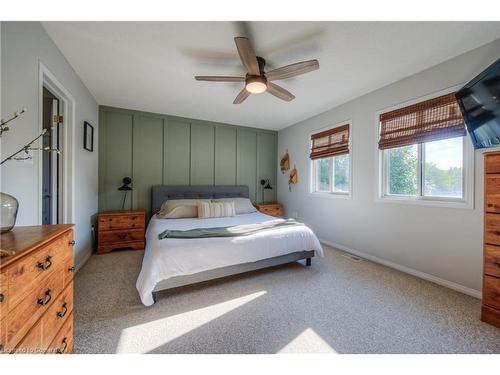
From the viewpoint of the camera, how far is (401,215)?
2646mm

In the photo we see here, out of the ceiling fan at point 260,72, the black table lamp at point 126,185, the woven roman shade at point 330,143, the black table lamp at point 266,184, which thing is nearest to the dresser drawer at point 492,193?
the ceiling fan at point 260,72

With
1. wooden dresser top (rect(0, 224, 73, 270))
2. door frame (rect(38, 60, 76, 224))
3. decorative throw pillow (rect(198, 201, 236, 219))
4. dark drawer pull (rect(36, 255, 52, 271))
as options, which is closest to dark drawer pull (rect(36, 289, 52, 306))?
dark drawer pull (rect(36, 255, 52, 271))

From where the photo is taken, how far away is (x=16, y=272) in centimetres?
76

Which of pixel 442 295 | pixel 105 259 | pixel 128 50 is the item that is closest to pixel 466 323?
pixel 442 295

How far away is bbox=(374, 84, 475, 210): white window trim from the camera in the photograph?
2057mm

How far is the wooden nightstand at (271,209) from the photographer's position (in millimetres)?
4559

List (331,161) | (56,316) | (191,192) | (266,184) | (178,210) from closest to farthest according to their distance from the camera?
(56,316), (178,210), (331,161), (191,192), (266,184)

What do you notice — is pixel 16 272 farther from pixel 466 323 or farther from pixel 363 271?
pixel 363 271

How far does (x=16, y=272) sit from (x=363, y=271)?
311cm

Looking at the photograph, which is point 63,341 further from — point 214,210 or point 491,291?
point 491,291

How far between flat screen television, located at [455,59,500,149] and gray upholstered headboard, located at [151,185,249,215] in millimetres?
3588

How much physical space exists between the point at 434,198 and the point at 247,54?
264cm

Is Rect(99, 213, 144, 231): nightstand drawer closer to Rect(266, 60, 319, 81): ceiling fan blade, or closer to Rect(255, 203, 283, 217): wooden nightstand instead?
Rect(255, 203, 283, 217): wooden nightstand

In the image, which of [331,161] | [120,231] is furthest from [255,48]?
[120,231]
